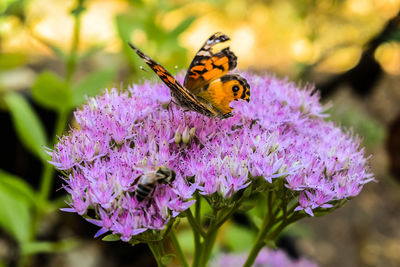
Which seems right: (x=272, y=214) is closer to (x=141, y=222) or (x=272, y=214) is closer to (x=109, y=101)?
(x=141, y=222)

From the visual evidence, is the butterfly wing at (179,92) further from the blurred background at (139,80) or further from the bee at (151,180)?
the blurred background at (139,80)

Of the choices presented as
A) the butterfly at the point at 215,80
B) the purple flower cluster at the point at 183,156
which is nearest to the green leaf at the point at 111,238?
the purple flower cluster at the point at 183,156

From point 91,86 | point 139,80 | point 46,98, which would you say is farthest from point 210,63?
point 46,98

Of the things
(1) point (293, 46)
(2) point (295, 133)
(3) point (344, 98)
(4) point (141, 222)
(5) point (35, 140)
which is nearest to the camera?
(4) point (141, 222)

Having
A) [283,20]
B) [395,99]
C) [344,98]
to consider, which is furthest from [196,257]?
[283,20]

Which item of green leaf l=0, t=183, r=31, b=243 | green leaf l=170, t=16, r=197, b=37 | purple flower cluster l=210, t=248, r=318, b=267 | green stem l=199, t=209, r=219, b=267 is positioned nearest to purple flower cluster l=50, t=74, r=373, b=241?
green stem l=199, t=209, r=219, b=267

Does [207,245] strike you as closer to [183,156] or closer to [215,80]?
[183,156]
